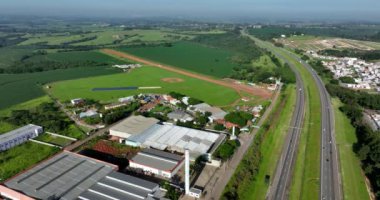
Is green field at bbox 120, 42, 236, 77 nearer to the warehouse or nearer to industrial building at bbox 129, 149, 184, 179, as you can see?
the warehouse

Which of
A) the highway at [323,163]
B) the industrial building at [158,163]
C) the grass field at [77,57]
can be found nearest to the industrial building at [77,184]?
the industrial building at [158,163]

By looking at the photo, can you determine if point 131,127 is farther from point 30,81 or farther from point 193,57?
point 193,57

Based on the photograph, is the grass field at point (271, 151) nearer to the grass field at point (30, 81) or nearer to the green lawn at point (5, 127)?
the green lawn at point (5, 127)

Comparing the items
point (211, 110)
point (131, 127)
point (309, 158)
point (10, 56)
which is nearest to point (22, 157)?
point (131, 127)

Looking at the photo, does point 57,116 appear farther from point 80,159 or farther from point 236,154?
point 236,154

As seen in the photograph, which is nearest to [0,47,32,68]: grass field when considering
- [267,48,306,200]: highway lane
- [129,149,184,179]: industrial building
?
[129,149,184,179]: industrial building
